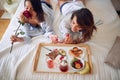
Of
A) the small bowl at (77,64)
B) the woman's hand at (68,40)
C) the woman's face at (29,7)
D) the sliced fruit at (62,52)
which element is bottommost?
the small bowl at (77,64)

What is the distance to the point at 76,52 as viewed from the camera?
4.74ft

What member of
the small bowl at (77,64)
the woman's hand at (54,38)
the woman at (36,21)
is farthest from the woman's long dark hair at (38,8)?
the small bowl at (77,64)

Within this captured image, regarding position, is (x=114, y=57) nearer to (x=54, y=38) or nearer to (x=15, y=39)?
(x=54, y=38)

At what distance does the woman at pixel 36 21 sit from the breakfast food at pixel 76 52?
0.26 meters

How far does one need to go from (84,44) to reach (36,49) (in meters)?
0.42

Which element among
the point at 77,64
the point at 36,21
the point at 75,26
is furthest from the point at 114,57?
the point at 36,21

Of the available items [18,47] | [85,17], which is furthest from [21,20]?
[85,17]

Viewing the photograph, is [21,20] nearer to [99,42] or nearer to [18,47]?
[18,47]

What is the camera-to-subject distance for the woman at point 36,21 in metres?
1.52

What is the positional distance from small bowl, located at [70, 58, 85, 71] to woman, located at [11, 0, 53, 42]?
0.36m

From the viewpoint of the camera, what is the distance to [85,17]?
56.6 inches

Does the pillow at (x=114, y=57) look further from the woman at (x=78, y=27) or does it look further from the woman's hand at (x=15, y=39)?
the woman's hand at (x=15, y=39)

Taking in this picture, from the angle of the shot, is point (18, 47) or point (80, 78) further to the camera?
point (18, 47)

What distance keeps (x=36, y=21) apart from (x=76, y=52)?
18.9 inches
